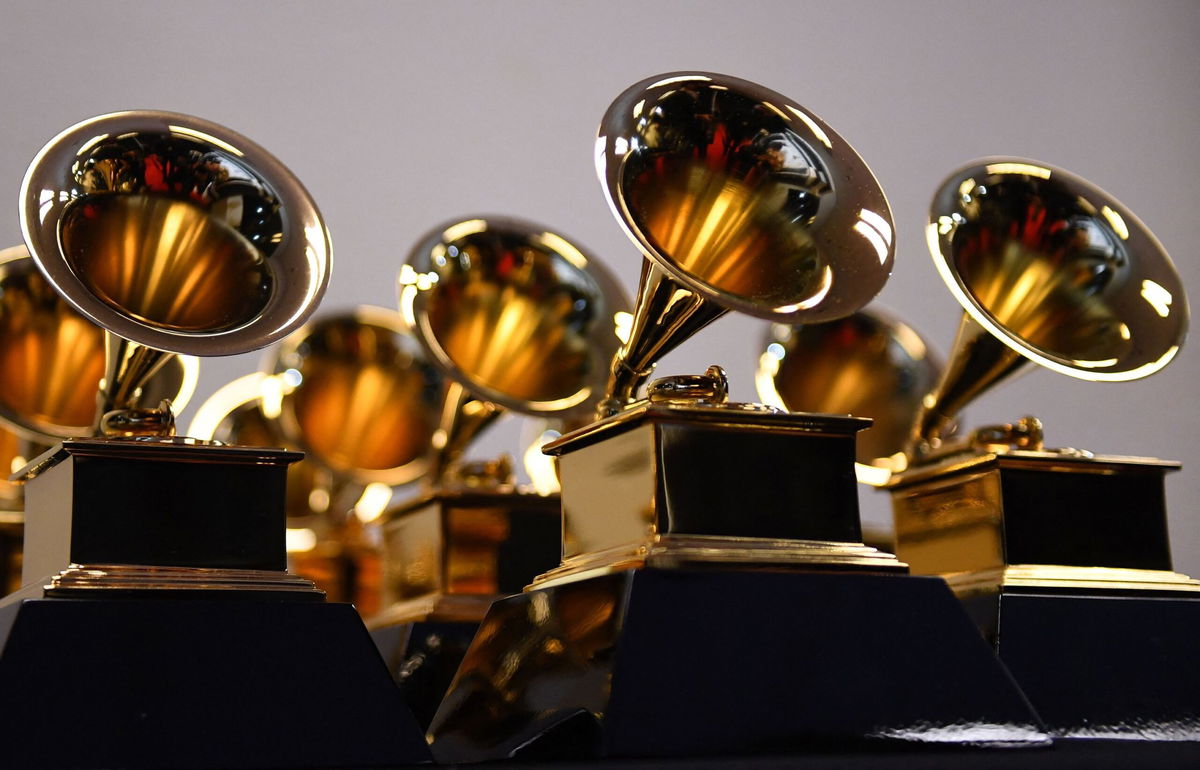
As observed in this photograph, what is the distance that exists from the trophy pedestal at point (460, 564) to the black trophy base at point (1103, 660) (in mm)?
784

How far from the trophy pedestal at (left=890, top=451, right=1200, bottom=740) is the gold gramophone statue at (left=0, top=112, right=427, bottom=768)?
0.96 meters

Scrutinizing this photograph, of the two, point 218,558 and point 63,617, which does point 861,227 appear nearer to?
point 218,558

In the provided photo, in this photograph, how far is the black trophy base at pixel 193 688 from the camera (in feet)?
5.33

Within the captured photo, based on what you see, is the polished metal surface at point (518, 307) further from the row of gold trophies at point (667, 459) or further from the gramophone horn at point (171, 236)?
the gramophone horn at point (171, 236)

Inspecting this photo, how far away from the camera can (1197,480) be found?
15.8ft

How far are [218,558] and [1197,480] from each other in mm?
3867

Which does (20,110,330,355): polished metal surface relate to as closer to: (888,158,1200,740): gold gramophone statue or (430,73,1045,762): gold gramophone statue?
(430,73,1045,762): gold gramophone statue

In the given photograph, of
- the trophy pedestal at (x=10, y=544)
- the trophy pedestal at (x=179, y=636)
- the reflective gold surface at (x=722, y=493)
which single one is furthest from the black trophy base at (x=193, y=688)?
the trophy pedestal at (x=10, y=544)

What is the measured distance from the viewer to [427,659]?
2461mm

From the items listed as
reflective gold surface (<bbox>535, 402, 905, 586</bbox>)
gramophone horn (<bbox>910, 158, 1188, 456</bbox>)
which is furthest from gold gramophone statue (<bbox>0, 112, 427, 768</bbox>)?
gramophone horn (<bbox>910, 158, 1188, 456</bbox>)

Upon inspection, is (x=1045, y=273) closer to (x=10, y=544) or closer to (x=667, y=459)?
(x=667, y=459)

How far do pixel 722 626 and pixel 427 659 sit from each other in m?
0.83

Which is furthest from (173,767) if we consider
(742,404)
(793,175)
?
(793,175)

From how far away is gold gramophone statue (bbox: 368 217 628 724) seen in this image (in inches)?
99.3
